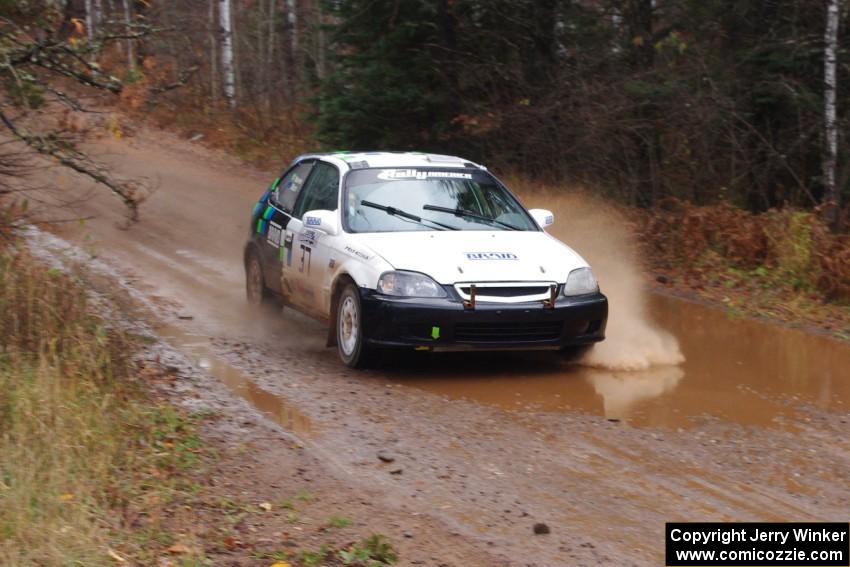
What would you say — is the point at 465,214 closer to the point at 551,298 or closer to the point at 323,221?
the point at 323,221

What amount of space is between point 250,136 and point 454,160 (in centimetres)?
1522

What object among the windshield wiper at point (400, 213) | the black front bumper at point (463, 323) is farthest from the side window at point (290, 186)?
the black front bumper at point (463, 323)

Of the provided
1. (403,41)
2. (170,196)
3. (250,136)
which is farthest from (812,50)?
(250,136)

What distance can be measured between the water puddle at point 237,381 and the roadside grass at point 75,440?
0.64 m

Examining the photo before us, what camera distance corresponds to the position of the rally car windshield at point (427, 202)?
918 cm

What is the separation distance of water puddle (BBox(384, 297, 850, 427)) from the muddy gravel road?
0.03 metres

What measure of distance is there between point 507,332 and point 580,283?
0.78 meters

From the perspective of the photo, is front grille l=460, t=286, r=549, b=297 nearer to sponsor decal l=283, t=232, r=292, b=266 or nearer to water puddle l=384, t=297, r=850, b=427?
water puddle l=384, t=297, r=850, b=427

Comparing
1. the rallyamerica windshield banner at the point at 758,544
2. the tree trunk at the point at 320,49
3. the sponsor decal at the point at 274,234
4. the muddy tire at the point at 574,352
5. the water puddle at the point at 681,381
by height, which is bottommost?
the water puddle at the point at 681,381

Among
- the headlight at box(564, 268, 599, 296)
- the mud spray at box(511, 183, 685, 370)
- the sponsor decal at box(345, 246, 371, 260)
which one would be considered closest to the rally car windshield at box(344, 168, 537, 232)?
the sponsor decal at box(345, 246, 371, 260)

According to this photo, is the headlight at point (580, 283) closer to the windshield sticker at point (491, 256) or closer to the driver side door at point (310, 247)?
the windshield sticker at point (491, 256)

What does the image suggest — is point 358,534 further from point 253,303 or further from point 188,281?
point 188,281

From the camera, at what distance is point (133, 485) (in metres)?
5.50

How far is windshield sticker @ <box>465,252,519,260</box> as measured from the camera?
8.41 meters
